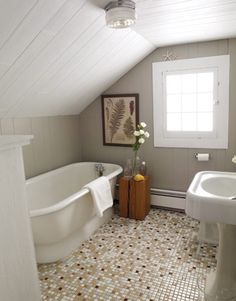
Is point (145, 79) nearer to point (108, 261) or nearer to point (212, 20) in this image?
point (212, 20)

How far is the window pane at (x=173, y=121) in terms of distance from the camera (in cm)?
317

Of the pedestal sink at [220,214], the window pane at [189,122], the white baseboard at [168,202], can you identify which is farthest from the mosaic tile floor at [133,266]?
the window pane at [189,122]

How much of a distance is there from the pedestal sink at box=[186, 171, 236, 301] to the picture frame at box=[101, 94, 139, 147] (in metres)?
1.62

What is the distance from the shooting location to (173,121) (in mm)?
3197

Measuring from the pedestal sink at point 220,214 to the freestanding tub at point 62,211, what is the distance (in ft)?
3.85

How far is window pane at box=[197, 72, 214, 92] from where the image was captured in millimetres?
2932

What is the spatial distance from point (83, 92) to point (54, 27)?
56.6 inches

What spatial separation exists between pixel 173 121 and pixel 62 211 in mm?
1799

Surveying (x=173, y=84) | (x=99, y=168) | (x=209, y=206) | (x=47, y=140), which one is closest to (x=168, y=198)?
(x=99, y=168)

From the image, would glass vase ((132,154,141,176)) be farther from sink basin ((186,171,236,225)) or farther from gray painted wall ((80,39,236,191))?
sink basin ((186,171,236,225))

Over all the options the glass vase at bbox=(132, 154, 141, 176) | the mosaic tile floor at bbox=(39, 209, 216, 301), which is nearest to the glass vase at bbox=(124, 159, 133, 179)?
the glass vase at bbox=(132, 154, 141, 176)

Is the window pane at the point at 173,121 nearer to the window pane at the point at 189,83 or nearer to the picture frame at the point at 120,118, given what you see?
the window pane at the point at 189,83

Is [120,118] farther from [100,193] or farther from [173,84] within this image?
[100,193]

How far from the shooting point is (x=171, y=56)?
10.0ft
